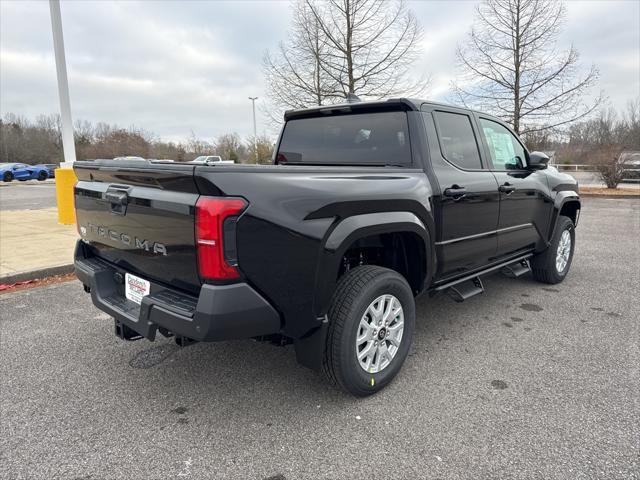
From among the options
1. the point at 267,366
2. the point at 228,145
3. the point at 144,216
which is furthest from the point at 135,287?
the point at 228,145

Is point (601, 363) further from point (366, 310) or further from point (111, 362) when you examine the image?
point (111, 362)

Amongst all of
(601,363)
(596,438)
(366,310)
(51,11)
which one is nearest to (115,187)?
(366,310)

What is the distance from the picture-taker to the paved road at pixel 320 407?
2.17m

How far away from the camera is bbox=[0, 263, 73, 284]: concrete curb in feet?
17.0

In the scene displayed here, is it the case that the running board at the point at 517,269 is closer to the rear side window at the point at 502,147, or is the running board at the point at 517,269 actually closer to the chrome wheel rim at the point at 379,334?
the rear side window at the point at 502,147

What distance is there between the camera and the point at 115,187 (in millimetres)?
2609

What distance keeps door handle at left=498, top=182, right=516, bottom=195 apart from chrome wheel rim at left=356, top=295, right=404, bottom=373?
5.45ft

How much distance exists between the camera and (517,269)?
4.71 meters

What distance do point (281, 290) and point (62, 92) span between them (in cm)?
830

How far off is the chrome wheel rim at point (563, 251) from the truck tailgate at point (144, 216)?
14.8ft

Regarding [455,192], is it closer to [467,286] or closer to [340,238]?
[467,286]

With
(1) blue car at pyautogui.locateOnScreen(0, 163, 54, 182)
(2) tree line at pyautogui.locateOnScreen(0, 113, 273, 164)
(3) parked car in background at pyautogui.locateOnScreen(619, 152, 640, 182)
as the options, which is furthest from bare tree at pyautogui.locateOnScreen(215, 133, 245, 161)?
(3) parked car in background at pyautogui.locateOnScreen(619, 152, 640, 182)

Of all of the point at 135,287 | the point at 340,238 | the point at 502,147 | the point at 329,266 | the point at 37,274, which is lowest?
the point at 37,274

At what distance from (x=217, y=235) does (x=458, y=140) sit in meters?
2.40
